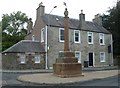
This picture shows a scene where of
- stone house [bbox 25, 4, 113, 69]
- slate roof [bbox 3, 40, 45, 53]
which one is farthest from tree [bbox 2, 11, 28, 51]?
slate roof [bbox 3, 40, 45, 53]

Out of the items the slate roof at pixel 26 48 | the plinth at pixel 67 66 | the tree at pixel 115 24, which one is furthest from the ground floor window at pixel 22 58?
the tree at pixel 115 24

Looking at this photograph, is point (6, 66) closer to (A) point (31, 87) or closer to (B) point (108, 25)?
(A) point (31, 87)

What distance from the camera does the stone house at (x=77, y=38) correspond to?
109 ft

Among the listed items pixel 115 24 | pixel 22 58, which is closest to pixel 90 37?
pixel 115 24

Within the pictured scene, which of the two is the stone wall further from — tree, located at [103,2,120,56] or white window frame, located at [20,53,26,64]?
tree, located at [103,2,120,56]

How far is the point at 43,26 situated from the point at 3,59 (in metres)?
7.51

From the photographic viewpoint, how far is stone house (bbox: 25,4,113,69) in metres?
33.2

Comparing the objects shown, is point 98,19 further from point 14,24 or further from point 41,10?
point 14,24

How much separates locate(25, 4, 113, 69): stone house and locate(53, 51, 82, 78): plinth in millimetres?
13609

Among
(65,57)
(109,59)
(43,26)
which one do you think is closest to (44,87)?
(65,57)

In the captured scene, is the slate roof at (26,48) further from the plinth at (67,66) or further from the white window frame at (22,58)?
the plinth at (67,66)

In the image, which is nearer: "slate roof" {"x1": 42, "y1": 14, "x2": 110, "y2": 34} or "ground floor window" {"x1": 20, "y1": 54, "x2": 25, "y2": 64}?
"ground floor window" {"x1": 20, "y1": 54, "x2": 25, "y2": 64}

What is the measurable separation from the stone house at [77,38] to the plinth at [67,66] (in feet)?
44.6

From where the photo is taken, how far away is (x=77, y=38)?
3606cm
